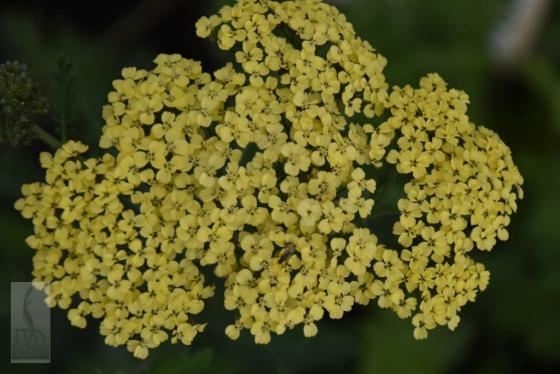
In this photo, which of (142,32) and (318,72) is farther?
(142,32)

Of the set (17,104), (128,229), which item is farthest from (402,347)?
(17,104)

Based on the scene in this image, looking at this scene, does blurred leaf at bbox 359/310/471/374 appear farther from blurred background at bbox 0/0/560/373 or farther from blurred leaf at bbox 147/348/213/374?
blurred leaf at bbox 147/348/213/374

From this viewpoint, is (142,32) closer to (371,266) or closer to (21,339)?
(21,339)

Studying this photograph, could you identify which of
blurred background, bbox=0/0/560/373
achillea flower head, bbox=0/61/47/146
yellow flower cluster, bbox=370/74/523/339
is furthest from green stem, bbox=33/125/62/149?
yellow flower cluster, bbox=370/74/523/339

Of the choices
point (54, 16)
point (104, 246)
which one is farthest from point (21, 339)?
point (54, 16)

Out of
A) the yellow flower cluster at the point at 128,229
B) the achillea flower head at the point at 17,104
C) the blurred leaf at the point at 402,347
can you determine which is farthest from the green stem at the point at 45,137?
the blurred leaf at the point at 402,347

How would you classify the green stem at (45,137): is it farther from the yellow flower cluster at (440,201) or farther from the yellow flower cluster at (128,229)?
the yellow flower cluster at (440,201)

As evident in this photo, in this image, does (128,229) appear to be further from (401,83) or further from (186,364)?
(401,83)
